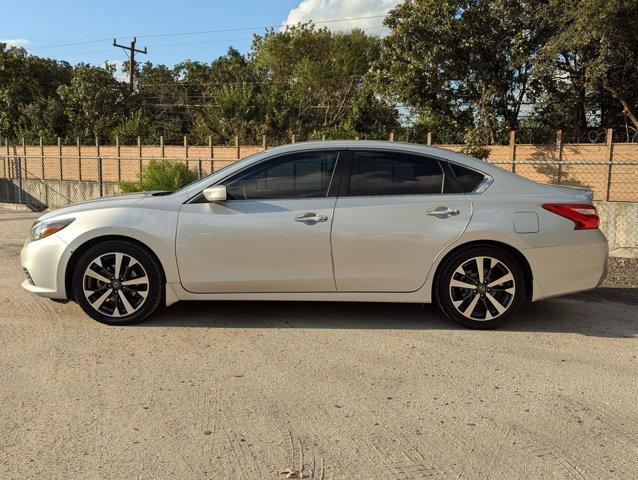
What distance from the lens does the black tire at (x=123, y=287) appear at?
4.62 metres

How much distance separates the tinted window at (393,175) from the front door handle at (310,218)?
0.34m

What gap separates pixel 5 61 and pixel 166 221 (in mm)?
38776

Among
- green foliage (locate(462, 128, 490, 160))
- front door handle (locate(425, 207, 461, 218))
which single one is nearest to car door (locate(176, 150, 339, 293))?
front door handle (locate(425, 207, 461, 218))

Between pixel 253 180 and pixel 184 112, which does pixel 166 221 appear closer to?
pixel 253 180

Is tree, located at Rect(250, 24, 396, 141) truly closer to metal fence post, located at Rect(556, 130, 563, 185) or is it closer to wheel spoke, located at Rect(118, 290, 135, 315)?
metal fence post, located at Rect(556, 130, 563, 185)

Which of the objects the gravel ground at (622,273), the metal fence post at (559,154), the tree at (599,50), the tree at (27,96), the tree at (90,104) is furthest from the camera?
the tree at (27,96)

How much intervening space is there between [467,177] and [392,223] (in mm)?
790

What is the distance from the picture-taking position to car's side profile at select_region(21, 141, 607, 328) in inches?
179

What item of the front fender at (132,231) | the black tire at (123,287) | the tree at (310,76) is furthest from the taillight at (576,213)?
the tree at (310,76)

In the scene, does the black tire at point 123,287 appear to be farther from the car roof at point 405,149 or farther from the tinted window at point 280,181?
the car roof at point 405,149

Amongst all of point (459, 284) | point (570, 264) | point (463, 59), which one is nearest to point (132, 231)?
point (459, 284)

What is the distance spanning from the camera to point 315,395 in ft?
11.3

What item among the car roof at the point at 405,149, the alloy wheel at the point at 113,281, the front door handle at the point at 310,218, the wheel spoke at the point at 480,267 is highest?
the car roof at the point at 405,149

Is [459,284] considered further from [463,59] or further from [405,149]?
[463,59]
